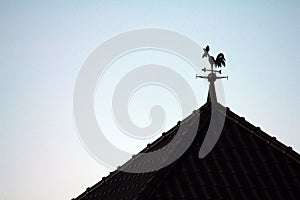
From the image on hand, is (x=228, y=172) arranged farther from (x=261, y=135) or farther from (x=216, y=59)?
(x=216, y=59)

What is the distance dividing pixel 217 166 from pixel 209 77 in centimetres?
734

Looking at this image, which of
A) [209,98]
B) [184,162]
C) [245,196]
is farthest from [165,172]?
[209,98]

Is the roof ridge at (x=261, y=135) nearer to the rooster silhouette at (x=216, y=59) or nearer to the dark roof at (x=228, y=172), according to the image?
the dark roof at (x=228, y=172)

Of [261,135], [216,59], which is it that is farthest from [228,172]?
[216,59]

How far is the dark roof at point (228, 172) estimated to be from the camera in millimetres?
37750

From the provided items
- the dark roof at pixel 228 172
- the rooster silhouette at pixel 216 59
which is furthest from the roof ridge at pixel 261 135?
the rooster silhouette at pixel 216 59

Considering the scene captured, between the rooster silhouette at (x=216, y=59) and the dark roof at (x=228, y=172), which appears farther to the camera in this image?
Result: the rooster silhouette at (x=216, y=59)

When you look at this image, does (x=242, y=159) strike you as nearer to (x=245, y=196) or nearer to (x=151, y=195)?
(x=245, y=196)

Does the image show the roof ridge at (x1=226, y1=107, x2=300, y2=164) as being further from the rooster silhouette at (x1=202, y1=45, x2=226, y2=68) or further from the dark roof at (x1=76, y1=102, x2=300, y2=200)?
the rooster silhouette at (x1=202, y1=45, x2=226, y2=68)

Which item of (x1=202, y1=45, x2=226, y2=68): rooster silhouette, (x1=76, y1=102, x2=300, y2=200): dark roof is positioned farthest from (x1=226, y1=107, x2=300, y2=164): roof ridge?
(x1=202, y1=45, x2=226, y2=68): rooster silhouette

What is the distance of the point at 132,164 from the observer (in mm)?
47344

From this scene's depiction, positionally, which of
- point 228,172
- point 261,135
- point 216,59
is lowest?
point 228,172

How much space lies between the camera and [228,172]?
39344 mm

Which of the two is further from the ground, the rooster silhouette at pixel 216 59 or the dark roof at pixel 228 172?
the rooster silhouette at pixel 216 59
